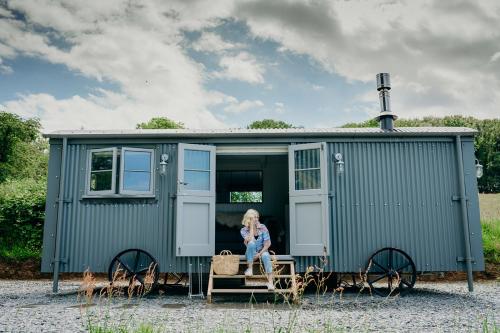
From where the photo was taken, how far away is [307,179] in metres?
7.25

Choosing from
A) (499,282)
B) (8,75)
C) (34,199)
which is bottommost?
(499,282)

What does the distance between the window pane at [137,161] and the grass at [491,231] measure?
8.78 metres

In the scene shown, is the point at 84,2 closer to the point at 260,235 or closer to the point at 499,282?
the point at 260,235

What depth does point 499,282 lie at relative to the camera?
986cm

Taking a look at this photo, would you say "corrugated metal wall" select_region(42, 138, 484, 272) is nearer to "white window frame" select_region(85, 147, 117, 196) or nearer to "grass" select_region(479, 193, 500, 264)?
"white window frame" select_region(85, 147, 117, 196)

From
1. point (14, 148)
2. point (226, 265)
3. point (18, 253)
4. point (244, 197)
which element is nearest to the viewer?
point (226, 265)

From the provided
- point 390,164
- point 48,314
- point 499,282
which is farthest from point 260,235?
point 499,282

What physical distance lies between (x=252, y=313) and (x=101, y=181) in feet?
11.6

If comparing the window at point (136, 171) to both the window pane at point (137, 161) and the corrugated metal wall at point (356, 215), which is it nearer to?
the window pane at point (137, 161)

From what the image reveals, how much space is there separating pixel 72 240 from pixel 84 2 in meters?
7.35

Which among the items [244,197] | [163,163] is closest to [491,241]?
[244,197]

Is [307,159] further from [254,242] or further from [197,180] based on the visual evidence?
[197,180]

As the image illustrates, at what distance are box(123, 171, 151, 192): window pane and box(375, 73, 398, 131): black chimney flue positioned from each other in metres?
4.20

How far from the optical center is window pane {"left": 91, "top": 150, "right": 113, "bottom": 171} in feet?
24.1
